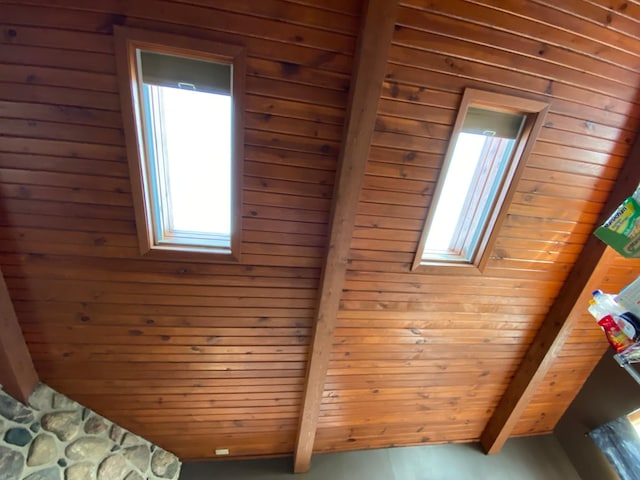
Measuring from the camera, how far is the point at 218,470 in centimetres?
262

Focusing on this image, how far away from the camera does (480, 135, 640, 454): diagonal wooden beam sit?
6.70 feet

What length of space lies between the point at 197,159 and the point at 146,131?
30cm

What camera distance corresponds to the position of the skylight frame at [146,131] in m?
1.36

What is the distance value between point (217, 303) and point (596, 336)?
3467mm

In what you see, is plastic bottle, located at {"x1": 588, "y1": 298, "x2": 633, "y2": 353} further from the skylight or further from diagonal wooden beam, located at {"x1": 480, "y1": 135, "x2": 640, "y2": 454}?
the skylight

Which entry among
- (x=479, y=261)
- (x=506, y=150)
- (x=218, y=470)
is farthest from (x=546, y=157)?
(x=218, y=470)

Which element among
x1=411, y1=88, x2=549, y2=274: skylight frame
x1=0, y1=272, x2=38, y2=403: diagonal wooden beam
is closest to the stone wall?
x1=0, y1=272, x2=38, y2=403: diagonal wooden beam

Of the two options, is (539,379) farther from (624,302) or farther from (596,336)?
(624,302)

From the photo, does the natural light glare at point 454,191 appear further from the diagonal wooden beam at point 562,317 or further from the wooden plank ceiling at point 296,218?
the diagonal wooden beam at point 562,317

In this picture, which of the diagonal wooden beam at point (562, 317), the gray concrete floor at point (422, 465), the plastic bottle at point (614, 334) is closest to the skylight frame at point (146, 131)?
the plastic bottle at point (614, 334)

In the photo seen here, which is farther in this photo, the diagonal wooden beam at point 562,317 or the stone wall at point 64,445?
the diagonal wooden beam at point 562,317

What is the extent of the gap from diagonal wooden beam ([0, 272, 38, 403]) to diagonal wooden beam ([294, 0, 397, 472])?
190cm

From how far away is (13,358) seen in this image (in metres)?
1.85

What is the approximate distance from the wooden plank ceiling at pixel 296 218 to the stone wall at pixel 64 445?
0.34 ft
